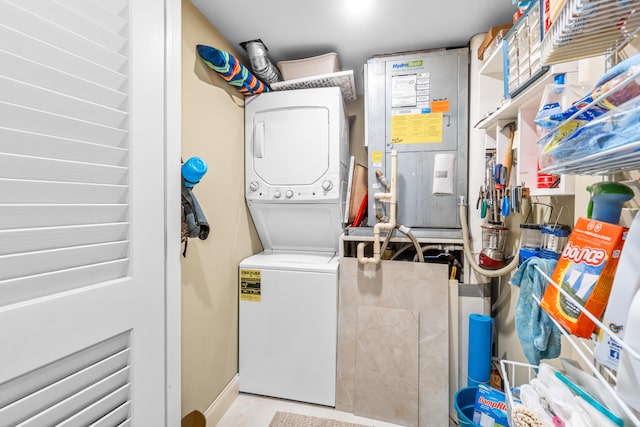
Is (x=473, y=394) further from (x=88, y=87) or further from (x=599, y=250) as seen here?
(x=88, y=87)

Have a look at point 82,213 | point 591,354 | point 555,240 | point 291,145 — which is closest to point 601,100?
point 591,354

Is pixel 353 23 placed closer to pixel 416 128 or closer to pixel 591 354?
pixel 416 128

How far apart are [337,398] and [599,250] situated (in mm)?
1832

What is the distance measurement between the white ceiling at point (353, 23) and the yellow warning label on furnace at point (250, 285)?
5.33 ft

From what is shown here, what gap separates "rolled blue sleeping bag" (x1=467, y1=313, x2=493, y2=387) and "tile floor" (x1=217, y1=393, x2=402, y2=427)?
0.61 meters

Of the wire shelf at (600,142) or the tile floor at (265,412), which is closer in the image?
the wire shelf at (600,142)

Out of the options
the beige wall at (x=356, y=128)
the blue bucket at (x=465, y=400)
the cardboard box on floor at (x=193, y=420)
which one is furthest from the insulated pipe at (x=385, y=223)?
the cardboard box on floor at (x=193, y=420)

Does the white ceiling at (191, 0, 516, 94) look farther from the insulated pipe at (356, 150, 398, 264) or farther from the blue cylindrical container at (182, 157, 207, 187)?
the blue cylindrical container at (182, 157, 207, 187)

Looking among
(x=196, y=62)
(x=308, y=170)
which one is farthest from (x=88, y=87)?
(x=308, y=170)

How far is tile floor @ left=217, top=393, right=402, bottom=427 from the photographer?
1.79m

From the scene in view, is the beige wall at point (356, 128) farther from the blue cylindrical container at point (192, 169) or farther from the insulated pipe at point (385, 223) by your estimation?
the blue cylindrical container at point (192, 169)

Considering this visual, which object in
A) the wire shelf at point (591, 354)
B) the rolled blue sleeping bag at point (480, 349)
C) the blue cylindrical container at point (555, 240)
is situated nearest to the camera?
the wire shelf at point (591, 354)

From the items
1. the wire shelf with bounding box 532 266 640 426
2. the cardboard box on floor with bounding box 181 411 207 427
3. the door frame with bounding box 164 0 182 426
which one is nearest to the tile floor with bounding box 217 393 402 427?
the cardboard box on floor with bounding box 181 411 207 427

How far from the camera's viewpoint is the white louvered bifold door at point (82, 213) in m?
0.61
